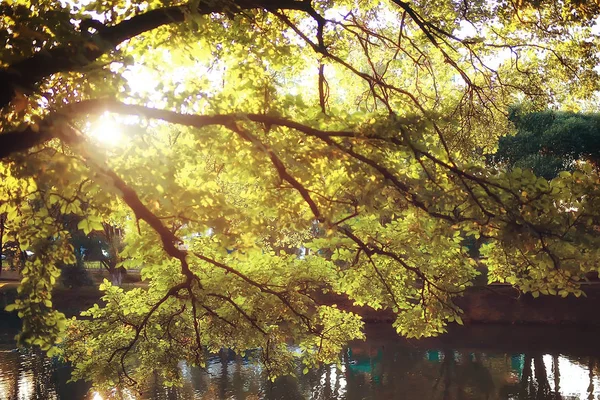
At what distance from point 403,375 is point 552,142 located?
1741cm

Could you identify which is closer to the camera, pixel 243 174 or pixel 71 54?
pixel 71 54

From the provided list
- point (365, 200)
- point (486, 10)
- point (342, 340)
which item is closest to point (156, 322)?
point (342, 340)

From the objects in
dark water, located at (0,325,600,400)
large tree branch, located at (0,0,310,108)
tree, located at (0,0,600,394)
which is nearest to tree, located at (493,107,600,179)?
dark water, located at (0,325,600,400)

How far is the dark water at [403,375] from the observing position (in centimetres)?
1762

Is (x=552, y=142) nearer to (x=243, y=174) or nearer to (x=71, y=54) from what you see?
(x=243, y=174)

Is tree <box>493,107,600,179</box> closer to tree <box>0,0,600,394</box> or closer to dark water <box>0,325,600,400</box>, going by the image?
dark water <box>0,325,600,400</box>

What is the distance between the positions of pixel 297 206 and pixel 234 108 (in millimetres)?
1568

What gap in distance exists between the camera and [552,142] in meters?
30.3

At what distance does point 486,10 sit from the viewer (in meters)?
11.2

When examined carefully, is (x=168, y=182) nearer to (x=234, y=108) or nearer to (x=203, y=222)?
(x=203, y=222)

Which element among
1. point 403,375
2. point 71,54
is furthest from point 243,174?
point 403,375

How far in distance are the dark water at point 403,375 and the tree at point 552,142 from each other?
31.3ft

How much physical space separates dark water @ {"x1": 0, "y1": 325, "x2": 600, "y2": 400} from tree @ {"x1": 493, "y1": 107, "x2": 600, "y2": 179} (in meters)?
9.54

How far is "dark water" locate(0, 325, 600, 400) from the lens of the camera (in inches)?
694
